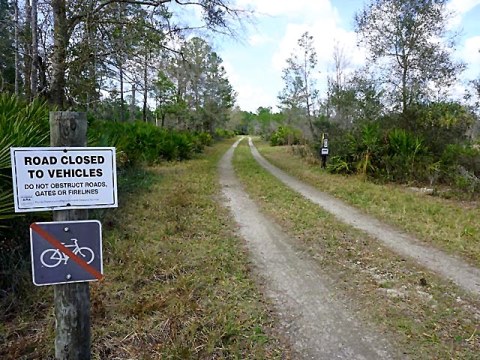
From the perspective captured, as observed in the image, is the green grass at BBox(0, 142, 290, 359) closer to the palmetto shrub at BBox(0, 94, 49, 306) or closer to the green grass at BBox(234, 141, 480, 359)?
the palmetto shrub at BBox(0, 94, 49, 306)

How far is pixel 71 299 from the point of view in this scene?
1830 mm

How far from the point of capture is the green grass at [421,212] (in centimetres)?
509

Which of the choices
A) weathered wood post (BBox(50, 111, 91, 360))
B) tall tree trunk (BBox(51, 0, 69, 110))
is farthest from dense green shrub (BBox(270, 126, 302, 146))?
weathered wood post (BBox(50, 111, 91, 360))

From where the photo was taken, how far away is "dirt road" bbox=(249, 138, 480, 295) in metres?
3.91

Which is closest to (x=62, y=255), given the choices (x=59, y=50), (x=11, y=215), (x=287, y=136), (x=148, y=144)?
(x=11, y=215)

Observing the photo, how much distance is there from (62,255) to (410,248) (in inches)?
183

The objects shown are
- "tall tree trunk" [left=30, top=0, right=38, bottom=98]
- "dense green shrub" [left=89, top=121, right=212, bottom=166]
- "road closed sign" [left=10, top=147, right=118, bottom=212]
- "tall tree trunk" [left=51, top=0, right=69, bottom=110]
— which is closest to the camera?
"road closed sign" [left=10, top=147, right=118, bottom=212]

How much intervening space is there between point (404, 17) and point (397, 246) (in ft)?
40.9

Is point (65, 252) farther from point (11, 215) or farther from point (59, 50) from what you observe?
point (59, 50)

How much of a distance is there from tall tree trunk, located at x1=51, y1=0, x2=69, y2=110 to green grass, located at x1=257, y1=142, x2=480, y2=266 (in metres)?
7.54

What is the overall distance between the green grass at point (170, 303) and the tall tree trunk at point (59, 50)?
4.71m

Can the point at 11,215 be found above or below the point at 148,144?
below

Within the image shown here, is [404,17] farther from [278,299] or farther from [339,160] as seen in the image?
[278,299]

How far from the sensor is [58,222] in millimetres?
1729
